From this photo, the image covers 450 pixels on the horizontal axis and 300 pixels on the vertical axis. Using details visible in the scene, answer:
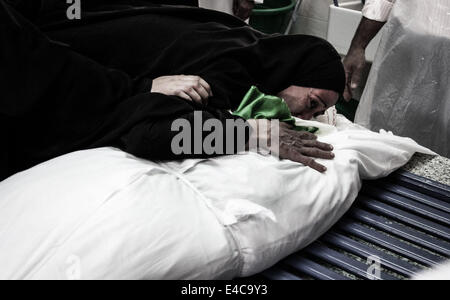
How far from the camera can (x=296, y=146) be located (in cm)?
119

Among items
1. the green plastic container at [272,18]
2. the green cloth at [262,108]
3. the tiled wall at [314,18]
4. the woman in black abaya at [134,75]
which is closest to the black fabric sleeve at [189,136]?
the woman in black abaya at [134,75]

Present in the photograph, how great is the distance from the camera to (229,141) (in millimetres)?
1113

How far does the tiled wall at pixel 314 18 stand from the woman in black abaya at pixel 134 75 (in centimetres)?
172

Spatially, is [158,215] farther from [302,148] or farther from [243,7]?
[243,7]

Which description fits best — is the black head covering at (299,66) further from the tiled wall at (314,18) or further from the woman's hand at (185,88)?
the tiled wall at (314,18)

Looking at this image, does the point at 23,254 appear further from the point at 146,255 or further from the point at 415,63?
the point at 415,63

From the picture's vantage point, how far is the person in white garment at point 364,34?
193 cm

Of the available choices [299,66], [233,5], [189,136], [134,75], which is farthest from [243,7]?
[189,136]

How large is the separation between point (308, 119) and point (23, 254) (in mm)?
977

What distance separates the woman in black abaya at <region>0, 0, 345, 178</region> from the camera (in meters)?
1.08

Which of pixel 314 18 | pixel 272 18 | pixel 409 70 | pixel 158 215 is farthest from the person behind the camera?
pixel 314 18

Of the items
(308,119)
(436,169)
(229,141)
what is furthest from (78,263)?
(436,169)

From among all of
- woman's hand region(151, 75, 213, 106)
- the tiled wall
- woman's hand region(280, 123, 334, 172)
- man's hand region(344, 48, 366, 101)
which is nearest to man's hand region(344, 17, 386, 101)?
man's hand region(344, 48, 366, 101)

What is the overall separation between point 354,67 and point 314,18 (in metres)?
1.41
